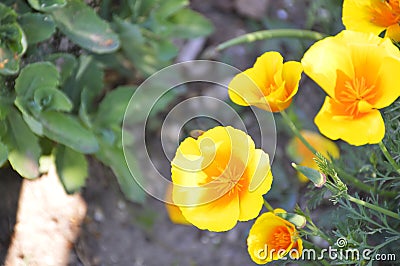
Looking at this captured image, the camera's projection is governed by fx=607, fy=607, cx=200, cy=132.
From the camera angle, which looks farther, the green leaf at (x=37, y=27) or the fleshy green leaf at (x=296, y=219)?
the green leaf at (x=37, y=27)

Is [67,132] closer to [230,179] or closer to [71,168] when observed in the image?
[71,168]

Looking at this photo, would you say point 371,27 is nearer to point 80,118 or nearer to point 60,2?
point 60,2

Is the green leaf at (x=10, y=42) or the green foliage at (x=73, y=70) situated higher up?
the green leaf at (x=10, y=42)

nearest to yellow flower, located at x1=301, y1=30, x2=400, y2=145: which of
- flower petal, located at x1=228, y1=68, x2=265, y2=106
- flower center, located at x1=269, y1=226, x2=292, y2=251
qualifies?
flower petal, located at x1=228, y1=68, x2=265, y2=106

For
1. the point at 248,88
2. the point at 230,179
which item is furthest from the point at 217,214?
the point at 248,88

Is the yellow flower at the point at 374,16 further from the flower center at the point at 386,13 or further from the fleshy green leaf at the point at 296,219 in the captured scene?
the fleshy green leaf at the point at 296,219

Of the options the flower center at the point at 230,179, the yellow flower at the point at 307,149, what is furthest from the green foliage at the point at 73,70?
the flower center at the point at 230,179
